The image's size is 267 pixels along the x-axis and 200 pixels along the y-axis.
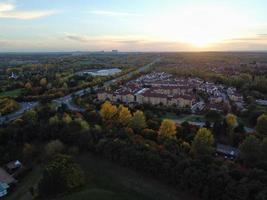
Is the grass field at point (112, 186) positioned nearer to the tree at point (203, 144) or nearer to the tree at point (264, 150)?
the tree at point (203, 144)

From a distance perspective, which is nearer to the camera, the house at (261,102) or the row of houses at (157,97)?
the row of houses at (157,97)

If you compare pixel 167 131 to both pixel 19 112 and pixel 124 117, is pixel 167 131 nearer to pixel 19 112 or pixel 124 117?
pixel 124 117

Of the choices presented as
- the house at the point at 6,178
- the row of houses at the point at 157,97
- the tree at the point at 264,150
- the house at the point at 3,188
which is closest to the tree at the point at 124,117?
the house at the point at 6,178

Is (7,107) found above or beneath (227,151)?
above

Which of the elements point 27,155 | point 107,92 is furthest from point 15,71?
point 27,155

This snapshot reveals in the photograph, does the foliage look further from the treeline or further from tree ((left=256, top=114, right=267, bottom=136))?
tree ((left=256, top=114, right=267, bottom=136))

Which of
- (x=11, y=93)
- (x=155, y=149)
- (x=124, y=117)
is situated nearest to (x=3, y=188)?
(x=155, y=149)
